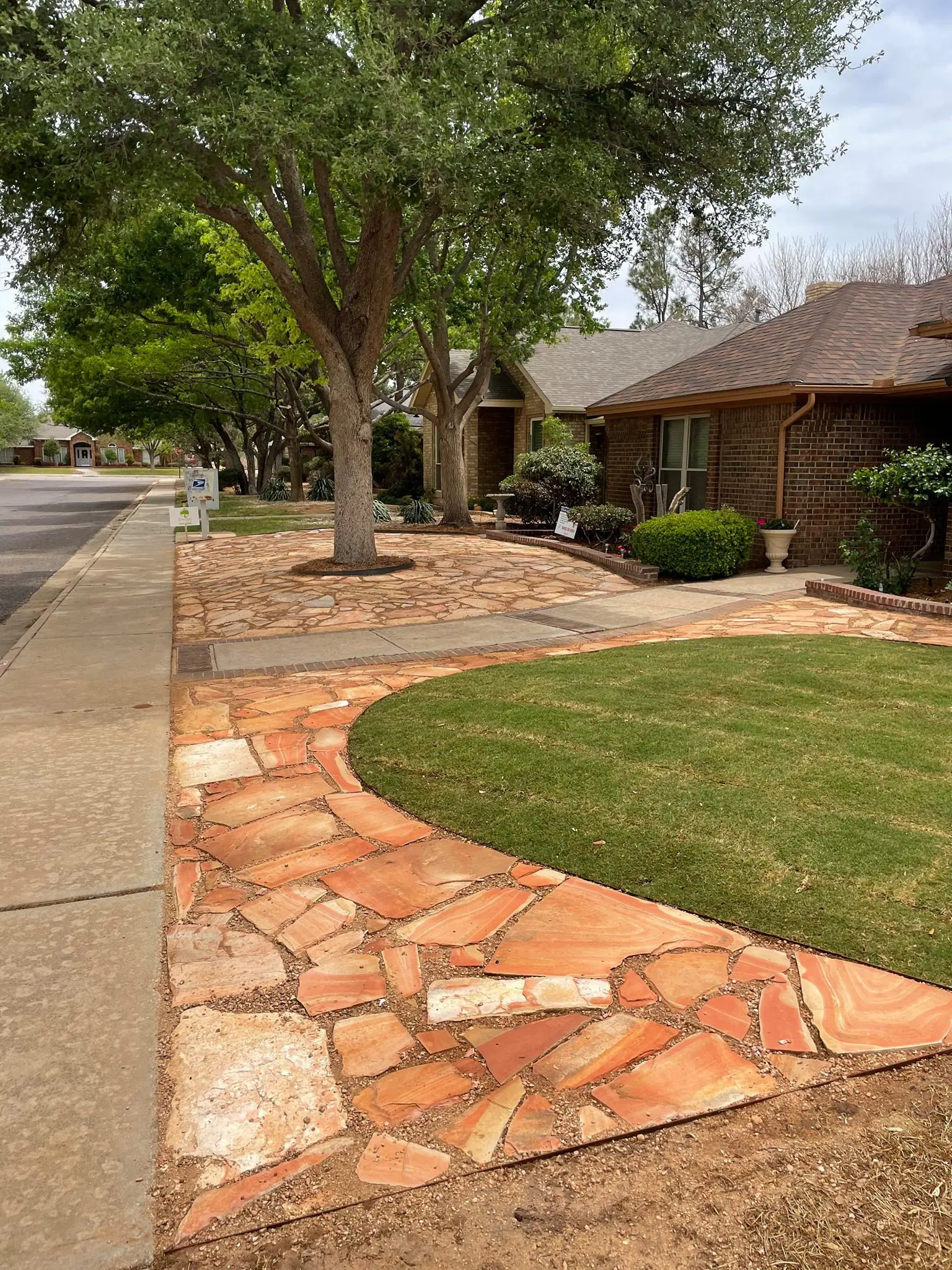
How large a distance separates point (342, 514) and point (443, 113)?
603cm

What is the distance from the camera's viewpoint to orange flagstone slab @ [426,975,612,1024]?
9.58ft

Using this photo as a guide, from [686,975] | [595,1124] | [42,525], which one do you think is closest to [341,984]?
[595,1124]

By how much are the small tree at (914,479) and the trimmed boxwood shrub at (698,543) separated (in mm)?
1826

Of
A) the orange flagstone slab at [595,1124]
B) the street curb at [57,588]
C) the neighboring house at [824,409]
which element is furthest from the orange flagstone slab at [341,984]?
the neighboring house at [824,409]

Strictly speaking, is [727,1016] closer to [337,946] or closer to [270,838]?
[337,946]

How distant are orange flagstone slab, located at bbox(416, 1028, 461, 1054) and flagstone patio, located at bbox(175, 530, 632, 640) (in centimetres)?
693

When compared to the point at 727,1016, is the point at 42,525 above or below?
above

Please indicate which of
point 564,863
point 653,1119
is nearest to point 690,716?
point 564,863

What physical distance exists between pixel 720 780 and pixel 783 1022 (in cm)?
198

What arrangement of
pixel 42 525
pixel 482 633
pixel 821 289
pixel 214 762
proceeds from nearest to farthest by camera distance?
pixel 214 762 → pixel 482 633 → pixel 821 289 → pixel 42 525

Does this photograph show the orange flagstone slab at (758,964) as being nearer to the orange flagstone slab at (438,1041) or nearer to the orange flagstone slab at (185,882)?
the orange flagstone slab at (438,1041)

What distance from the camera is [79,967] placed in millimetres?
3174

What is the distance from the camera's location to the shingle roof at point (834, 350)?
13.0 metres

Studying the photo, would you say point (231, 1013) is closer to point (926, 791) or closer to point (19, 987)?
point (19, 987)
